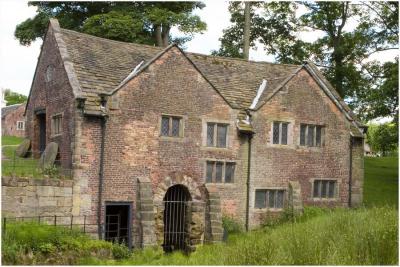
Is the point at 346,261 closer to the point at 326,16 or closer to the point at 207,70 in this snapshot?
the point at 207,70

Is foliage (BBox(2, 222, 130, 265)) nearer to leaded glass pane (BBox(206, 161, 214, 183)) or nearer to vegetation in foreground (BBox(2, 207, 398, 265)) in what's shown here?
vegetation in foreground (BBox(2, 207, 398, 265))

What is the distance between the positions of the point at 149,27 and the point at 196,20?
3.84 metres

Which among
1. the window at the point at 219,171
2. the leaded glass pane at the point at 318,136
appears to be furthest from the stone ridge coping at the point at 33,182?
the leaded glass pane at the point at 318,136

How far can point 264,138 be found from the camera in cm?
2627

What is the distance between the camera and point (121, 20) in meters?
37.2

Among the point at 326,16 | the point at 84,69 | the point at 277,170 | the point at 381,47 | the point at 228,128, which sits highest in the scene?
the point at 326,16

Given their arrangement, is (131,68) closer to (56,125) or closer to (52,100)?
(52,100)

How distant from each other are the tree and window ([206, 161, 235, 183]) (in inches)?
620

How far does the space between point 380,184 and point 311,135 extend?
36.8ft

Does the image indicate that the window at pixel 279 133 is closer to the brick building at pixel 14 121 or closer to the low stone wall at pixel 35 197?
the low stone wall at pixel 35 197

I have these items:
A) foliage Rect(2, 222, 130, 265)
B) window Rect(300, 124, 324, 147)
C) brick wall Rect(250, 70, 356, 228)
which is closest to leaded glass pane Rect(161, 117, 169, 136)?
brick wall Rect(250, 70, 356, 228)

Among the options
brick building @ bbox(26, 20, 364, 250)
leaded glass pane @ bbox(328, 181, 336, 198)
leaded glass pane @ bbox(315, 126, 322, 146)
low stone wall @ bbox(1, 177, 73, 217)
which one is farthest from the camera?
leaded glass pane @ bbox(328, 181, 336, 198)

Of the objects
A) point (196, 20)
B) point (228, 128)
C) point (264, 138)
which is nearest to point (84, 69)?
point (228, 128)

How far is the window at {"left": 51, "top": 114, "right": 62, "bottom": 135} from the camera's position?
23.5 meters
